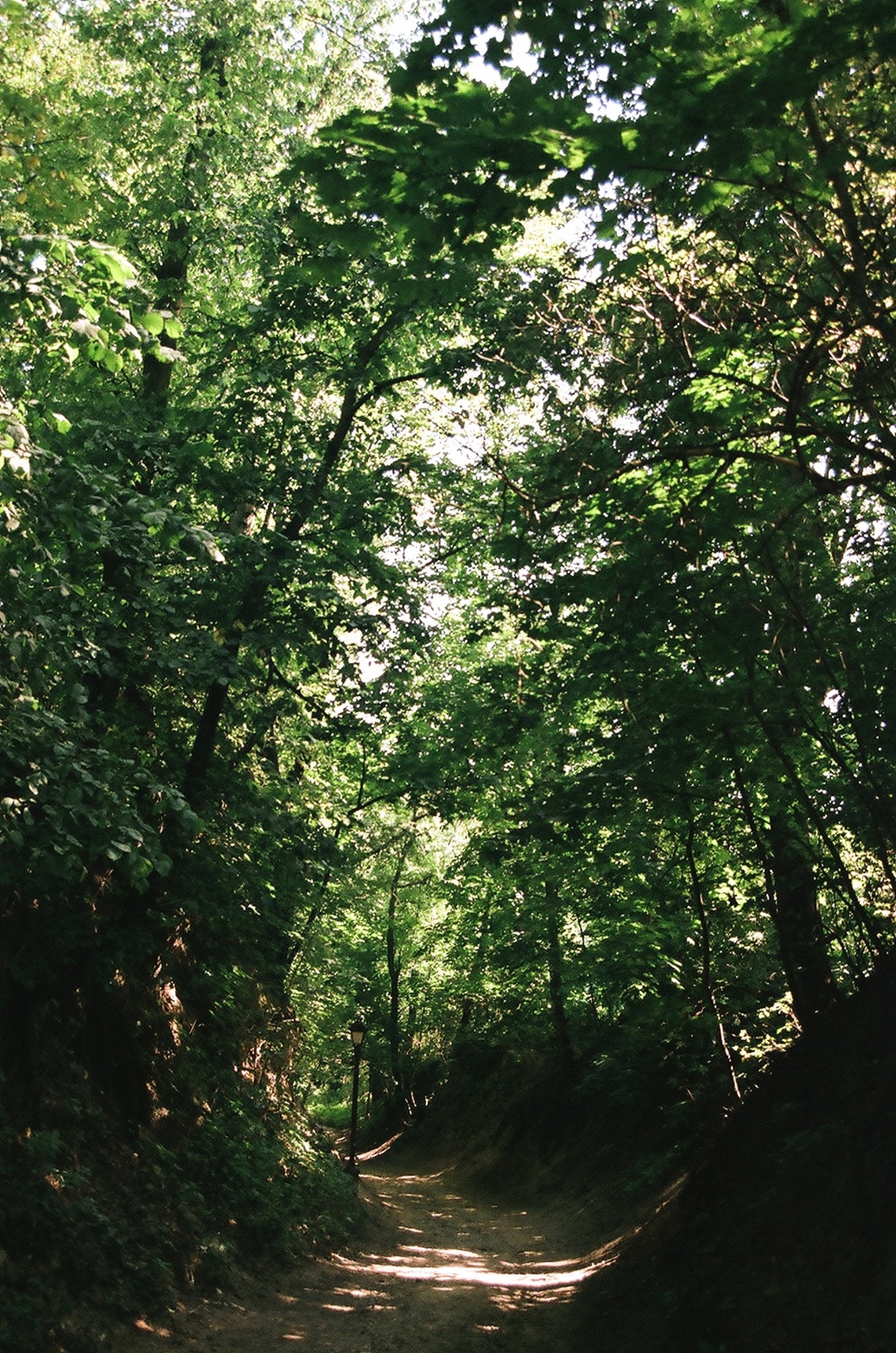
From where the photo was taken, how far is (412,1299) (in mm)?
9930

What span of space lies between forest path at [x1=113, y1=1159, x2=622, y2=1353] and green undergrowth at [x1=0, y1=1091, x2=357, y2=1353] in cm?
34

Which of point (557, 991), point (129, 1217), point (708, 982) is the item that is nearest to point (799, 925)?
point (708, 982)

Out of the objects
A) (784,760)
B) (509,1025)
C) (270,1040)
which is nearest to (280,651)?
(784,760)

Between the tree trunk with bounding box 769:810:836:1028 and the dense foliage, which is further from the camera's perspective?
the tree trunk with bounding box 769:810:836:1028

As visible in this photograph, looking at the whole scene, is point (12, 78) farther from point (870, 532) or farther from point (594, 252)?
point (870, 532)

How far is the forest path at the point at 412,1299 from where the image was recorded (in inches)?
310

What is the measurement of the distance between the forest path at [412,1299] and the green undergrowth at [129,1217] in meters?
0.34

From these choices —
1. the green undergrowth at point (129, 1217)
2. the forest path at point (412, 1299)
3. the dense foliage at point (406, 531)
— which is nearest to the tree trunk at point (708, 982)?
the dense foliage at point (406, 531)

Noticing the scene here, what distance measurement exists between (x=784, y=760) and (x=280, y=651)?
5.10 meters

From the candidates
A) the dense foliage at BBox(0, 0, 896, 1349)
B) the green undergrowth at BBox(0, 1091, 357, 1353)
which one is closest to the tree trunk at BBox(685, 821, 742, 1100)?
the dense foliage at BBox(0, 0, 896, 1349)

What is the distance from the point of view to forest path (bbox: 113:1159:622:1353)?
7.86 m

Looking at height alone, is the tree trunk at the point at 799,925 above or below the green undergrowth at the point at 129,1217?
above

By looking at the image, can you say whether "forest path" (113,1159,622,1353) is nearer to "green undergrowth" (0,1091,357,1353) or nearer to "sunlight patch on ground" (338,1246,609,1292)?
"sunlight patch on ground" (338,1246,609,1292)

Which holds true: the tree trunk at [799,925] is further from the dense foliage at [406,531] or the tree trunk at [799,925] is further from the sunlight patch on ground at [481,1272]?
the sunlight patch on ground at [481,1272]
